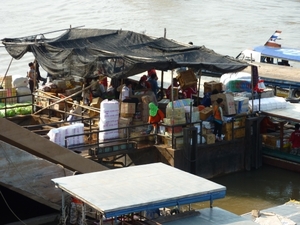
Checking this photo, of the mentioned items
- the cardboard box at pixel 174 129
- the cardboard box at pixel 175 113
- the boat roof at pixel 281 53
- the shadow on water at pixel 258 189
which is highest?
the boat roof at pixel 281 53

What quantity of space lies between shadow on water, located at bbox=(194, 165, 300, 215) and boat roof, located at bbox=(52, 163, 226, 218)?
16.6 feet

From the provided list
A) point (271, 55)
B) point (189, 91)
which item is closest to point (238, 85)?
point (189, 91)

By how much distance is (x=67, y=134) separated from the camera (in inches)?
652

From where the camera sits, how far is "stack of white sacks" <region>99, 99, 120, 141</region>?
56.5ft

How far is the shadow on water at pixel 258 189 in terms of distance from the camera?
55.5 feet

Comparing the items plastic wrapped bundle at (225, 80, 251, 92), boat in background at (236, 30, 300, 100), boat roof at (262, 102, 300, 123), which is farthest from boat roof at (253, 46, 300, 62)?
boat roof at (262, 102, 300, 123)

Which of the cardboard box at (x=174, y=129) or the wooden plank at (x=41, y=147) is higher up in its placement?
the wooden plank at (x=41, y=147)

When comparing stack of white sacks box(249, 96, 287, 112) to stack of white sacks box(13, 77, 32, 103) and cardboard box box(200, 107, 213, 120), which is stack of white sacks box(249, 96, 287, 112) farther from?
stack of white sacks box(13, 77, 32, 103)

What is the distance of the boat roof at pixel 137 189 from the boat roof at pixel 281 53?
15.3m

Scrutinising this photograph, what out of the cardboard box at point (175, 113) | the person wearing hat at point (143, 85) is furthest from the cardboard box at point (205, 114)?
the person wearing hat at point (143, 85)

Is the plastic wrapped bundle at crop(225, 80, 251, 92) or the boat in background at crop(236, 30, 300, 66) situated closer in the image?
the plastic wrapped bundle at crop(225, 80, 251, 92)

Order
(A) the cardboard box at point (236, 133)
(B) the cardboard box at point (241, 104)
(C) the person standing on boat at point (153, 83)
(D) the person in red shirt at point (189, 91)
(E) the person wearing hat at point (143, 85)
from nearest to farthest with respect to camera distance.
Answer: (A) the cardboard box at point (236, 133) < (B) the cardboard box at point (241, 104) < (E) the person wearing hat at point (143, 85) < (D) the person in red shirt at point (189, 91) < (C) the person standing on boat at point (153, 83)

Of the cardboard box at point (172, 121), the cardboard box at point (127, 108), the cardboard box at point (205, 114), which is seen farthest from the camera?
the cardboard box at point (205, 114)

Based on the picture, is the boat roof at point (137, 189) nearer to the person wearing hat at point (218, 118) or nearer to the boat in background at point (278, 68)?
the person wearing hat at point (218, 118)
